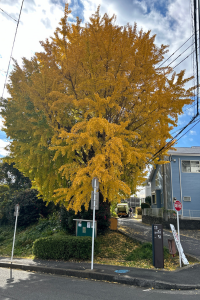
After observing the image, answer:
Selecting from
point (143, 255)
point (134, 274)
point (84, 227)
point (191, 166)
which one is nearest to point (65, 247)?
point (84, 227)

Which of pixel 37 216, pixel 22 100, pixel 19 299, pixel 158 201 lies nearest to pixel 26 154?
pixel 22 100

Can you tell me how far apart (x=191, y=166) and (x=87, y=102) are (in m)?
15.9

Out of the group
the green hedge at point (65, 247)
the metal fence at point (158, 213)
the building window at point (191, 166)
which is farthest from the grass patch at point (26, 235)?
the building window at point (191, 166)

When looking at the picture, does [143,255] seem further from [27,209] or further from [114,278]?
[27,209]

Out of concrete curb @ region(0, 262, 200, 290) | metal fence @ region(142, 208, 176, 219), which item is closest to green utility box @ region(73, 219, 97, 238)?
concrete curb @ region(0, 262, 200, 290)

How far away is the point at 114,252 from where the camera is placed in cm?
930

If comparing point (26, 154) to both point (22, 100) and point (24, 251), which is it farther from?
point (24, 251)

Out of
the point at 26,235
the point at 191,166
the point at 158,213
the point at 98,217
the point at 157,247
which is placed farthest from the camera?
the point at 191,166

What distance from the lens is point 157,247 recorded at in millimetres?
7078

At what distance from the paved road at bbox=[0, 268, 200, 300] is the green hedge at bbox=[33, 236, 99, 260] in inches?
78.9

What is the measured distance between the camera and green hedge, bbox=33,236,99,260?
26.9 ft

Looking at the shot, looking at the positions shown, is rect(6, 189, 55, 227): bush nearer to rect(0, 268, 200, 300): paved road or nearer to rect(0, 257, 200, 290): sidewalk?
rect(0, 257, 200, 290): sidewalk

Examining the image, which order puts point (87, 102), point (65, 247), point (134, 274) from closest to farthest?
point (134, 274) < point (87, 102) < point (65, 247)

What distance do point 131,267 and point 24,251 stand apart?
26.6 ft
